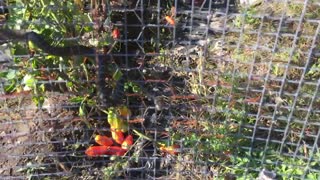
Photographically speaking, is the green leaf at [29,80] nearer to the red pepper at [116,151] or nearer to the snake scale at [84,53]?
the snake scale at [84,53]

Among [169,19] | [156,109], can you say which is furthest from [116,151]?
[169,19]

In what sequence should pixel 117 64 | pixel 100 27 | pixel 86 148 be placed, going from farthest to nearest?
pixel 86 148, pixel 117 64, pixel 100 27

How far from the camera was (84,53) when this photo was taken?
1905mm

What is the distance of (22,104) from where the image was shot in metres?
2.24

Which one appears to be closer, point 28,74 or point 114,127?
point 28,74

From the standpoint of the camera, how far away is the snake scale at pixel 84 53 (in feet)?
5.91

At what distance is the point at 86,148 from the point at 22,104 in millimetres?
349

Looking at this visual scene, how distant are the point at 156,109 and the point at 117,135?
195mm

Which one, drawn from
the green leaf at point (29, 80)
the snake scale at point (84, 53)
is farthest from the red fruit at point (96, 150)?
the green leaf at point (29, 80)

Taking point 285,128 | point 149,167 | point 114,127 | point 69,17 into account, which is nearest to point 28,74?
point 69,17

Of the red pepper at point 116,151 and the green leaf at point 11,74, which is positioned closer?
the green leaf at point 11,74

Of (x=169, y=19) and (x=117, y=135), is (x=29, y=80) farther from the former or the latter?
(x=169, y=19)

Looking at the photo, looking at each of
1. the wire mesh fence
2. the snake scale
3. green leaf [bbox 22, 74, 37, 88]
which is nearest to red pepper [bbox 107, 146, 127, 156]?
the wire mesh fence

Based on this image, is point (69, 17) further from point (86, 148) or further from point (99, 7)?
Answer: point (86, 148)
